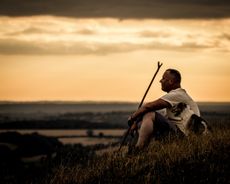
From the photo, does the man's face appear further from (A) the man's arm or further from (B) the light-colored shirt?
(A) the man's arm

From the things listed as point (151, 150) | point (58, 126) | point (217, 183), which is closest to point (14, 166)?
point (151, 150)

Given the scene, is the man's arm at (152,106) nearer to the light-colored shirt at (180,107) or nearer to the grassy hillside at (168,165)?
the light-colored shirt at (180,107)

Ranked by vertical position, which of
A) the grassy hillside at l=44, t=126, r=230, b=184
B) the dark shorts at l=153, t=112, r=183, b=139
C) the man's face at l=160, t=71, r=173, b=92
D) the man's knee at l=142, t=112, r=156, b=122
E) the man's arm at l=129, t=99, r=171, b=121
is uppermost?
the man's face at l=160, t=71, r=173, b=92

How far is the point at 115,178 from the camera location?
11.2 m

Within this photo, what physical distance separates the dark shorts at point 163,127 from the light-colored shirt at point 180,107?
17cm

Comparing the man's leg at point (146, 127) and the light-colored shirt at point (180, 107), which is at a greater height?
the light-colored shirt at point (180, 107)

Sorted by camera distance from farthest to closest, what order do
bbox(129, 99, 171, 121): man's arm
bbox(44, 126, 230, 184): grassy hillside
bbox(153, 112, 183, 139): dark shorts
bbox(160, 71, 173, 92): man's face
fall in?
bbox(160, 71, 173, 92): man's face < bbox(153, 112, 183, 139): dark shorts < bbox(129, 99, 171, 121): man's arm < bbox(44, 126, 230, 184): grassy hillside

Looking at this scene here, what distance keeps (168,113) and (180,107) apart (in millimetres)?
316

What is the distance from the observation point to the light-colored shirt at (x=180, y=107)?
12078 mm

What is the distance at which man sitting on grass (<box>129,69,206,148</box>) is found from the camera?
11969 mm

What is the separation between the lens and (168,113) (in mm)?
12391

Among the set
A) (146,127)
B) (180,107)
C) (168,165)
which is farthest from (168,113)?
(168,165)

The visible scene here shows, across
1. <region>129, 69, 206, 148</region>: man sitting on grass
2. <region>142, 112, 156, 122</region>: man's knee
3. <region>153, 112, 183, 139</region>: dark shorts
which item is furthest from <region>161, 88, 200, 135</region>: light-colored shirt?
<region>142, 112, 156, 122</region>: man's knee

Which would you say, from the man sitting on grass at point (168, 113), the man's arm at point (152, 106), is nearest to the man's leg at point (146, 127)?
the man sitting on grass at point (168, 113)
